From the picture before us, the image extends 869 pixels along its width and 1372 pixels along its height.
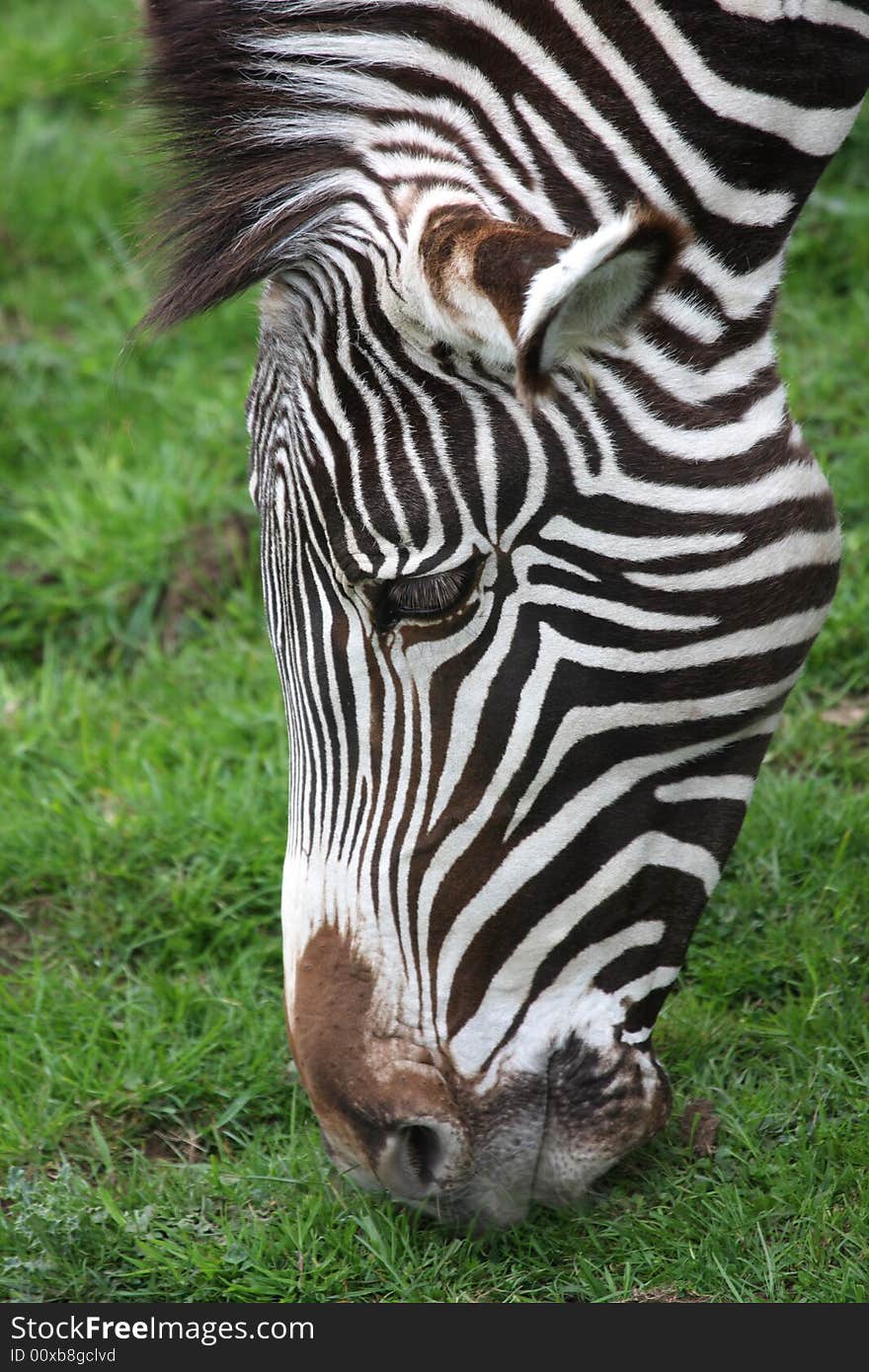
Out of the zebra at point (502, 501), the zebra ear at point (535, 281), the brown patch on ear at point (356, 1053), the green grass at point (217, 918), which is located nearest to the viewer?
the zebra ear at point (535, 281)

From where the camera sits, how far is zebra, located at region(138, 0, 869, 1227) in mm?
2518

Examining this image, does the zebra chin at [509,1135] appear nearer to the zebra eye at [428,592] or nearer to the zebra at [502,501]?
the zebra at [502,501]

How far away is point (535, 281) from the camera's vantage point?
222cm

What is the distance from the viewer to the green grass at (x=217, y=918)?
3.13m

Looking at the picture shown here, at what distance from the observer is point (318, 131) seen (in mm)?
2633

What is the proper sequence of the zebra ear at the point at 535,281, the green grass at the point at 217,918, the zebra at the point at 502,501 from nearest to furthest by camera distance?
the zebra ear at the point at 535,281 < the zebra at the point at 502,501 < the green grass at the point at 217,918

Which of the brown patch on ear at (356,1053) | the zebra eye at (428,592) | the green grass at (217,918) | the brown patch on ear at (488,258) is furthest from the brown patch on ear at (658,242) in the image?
the brown patch on ear at (356,1053)

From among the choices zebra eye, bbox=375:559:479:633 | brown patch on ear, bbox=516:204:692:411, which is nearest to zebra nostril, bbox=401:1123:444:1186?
zebra eye, bbox=375:559:479:633

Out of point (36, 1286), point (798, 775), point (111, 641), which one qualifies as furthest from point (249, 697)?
point (36, 1286)

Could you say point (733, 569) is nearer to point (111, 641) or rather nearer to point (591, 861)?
point (591, 861)

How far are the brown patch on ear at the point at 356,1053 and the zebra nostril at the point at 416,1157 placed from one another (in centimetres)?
3

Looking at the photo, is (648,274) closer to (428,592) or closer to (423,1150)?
(428,592)

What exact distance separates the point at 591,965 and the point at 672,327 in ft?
3.82

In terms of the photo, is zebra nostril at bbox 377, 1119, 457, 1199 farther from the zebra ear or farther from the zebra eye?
the zebra ear
